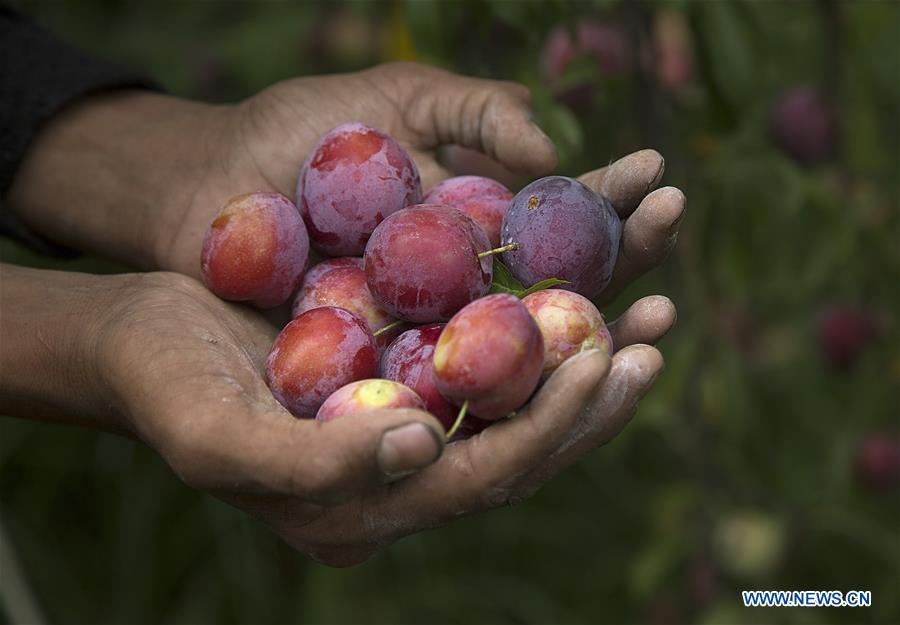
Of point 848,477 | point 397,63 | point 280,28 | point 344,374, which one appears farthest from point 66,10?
point 848,477

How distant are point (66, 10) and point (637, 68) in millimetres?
1921

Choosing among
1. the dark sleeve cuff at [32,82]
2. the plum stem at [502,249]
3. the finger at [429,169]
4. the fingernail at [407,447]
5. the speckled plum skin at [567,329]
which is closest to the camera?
the fingernail at [407,447]

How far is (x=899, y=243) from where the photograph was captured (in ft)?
7.63

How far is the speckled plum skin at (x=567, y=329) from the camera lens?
131 cm

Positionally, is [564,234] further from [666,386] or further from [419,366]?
[666,386]

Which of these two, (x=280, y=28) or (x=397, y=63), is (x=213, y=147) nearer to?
(x=397, y=63)

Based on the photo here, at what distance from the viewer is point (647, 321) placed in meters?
1.36

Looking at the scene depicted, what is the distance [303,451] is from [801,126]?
6.25 feet

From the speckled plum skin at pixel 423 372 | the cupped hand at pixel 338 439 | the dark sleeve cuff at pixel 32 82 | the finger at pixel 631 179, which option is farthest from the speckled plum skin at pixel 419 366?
the dark sleeve cuff at pixel 32 82

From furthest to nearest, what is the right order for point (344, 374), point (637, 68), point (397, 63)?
point (637, 68) → point (397, 63) → point (344, 374)

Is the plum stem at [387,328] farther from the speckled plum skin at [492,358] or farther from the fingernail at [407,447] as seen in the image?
the fingernail at [407,447]

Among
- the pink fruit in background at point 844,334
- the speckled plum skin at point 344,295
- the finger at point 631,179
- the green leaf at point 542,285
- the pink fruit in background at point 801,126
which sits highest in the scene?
the finger at point 631,179

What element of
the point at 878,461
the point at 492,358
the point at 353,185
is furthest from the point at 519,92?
the point at 878,461

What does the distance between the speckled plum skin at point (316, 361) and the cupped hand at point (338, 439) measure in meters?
0.04
